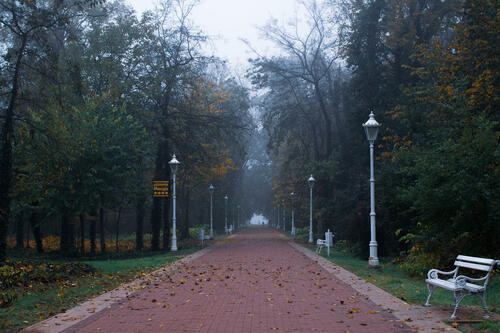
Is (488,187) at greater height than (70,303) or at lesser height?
greater

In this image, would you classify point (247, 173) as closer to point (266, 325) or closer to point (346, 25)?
point (346, 25)

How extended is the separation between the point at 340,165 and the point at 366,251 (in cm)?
1271

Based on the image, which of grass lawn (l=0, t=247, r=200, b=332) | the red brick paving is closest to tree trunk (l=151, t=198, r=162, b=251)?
grass lawn (l=0, t=247, r=200, b=332)

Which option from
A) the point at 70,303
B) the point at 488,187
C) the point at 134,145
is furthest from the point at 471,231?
the point at 134,145

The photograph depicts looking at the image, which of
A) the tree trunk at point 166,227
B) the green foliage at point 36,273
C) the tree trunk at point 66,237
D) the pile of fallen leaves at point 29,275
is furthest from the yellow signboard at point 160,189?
the pile of fallen leaves at point 29,275

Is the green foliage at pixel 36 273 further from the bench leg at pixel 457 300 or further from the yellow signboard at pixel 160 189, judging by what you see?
the yellow signboard at pixel 160 189

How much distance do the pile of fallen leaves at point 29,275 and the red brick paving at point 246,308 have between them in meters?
2.36

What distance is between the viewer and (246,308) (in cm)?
888

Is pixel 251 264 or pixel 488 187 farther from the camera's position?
pixel 251 264

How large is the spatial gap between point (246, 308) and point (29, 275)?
5799 mm

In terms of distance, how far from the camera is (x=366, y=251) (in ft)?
70.5

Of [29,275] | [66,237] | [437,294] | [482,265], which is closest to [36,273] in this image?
[29,275]

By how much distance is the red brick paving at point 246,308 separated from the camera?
288 inches

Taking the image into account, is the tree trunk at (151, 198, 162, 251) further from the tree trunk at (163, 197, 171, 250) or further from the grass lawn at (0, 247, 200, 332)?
the grass lawn at (0, 247, 200, 332)
